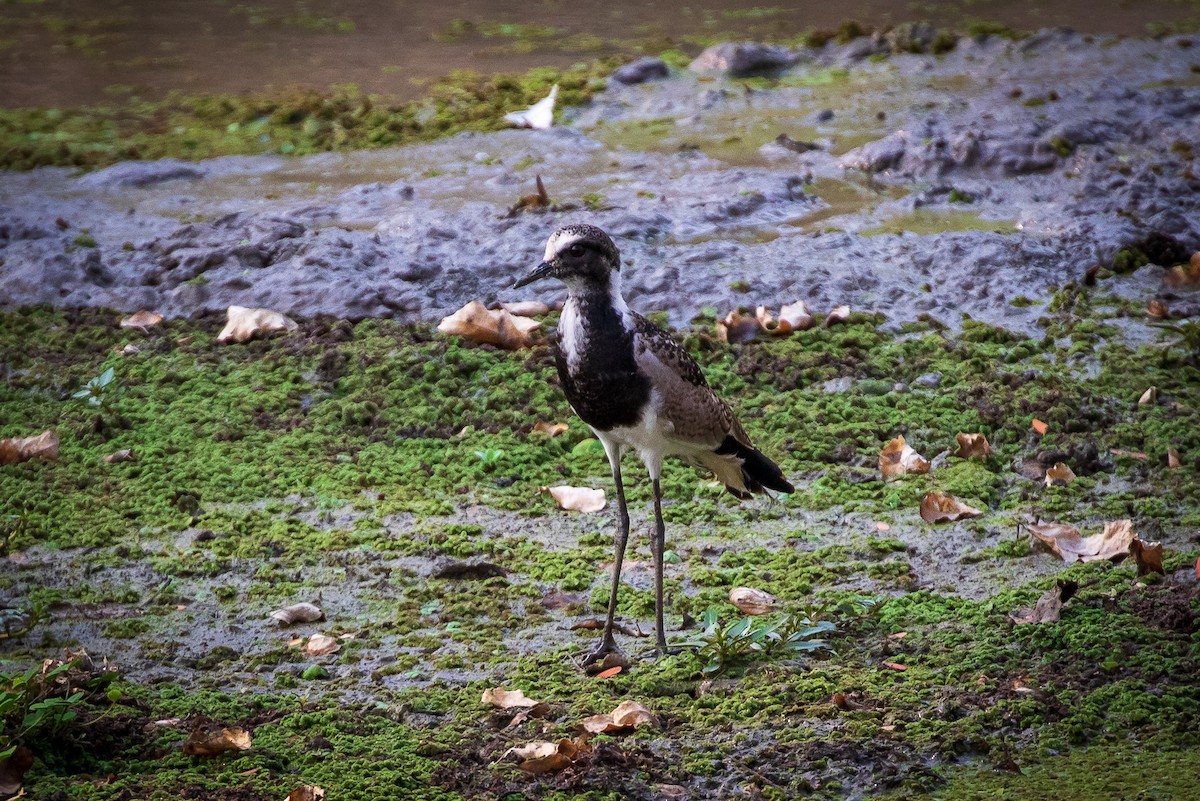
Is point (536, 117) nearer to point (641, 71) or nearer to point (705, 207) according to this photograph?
point (641, 71)

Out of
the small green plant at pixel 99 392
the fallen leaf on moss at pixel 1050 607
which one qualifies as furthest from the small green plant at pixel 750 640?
the small green plant at pixel 99 392

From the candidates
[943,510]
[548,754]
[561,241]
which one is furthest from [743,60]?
[548,754]

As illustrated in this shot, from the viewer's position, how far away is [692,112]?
9719 millimetres

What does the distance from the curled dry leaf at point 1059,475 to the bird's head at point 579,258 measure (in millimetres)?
2061

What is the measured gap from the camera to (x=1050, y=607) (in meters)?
3.97

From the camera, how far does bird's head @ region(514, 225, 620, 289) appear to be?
13.0 feet

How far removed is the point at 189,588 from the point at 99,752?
3.79 ft

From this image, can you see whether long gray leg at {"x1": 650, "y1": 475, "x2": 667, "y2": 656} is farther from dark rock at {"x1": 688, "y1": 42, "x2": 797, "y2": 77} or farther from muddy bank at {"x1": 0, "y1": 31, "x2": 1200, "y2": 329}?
dark rock at {"x1": 688, "y1": 42, "x2": 797, "y2": 77}

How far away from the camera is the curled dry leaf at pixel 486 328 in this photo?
6168mm

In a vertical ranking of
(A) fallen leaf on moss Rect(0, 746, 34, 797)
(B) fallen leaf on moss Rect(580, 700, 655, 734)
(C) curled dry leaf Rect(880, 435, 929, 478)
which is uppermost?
(A) fallen leaf on moss Rect(0, 746, 34, 797)

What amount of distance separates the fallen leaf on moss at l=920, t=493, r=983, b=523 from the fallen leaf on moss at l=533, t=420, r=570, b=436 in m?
1.54

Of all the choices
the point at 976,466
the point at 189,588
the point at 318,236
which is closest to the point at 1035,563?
the point at 976,466

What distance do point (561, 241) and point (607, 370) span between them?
41 cm

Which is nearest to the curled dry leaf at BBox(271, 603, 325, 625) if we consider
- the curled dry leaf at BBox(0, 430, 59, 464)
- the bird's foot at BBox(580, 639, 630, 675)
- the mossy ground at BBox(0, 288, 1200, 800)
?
the mossy ground at BBox(0, 288, 1200, 800)
